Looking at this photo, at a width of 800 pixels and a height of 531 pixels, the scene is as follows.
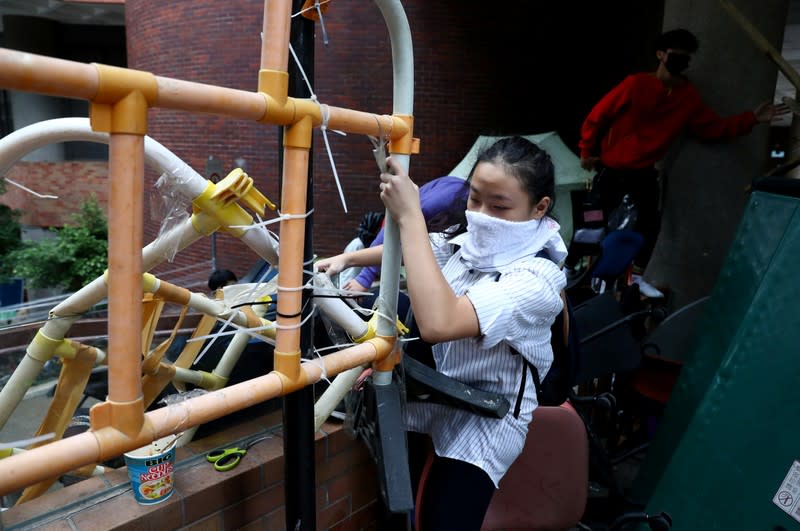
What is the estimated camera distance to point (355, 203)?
750 cm

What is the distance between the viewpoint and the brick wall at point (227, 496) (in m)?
1.21

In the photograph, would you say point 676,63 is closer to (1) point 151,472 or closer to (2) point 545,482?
(2) point 545,482

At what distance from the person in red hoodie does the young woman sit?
8.59 feet

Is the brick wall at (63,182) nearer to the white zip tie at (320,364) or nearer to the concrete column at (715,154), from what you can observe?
the concrete column at (715,154)

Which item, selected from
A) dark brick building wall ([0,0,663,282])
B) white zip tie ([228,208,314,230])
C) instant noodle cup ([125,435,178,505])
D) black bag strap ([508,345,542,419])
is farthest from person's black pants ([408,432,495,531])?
dark brick building wall ([0,0,663,282])

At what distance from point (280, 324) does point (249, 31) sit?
749 cm

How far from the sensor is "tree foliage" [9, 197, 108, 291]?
9250 mm

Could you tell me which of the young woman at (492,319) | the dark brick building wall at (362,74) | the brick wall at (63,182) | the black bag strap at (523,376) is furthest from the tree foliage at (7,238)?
the black bag strap at (523,376)

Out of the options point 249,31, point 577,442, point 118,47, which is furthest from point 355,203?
point 118,47

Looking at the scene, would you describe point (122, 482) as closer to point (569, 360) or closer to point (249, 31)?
point (569, 360)

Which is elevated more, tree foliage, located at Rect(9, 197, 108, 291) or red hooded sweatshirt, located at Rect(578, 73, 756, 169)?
red hooded sweatshirt, located at Rect(578, 73, 756, 169)

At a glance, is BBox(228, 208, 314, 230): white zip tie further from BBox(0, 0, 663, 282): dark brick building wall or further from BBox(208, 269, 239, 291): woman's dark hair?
BBox(0, 0, 663, 282): dark brick building wall

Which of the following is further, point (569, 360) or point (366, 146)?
point (366, 146)

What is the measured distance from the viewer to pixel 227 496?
1.39 meters
